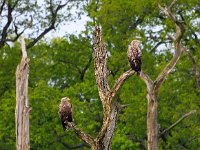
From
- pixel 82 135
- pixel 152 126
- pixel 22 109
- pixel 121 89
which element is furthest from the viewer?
pixel 121 89

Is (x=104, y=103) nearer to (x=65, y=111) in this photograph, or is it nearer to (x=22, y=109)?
(x=65, y=111)

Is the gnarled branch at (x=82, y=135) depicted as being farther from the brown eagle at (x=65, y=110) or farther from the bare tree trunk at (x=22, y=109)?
the bare tree trunk at (x=22, y=109)

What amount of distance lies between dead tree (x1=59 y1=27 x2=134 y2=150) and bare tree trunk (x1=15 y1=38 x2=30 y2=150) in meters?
7.56

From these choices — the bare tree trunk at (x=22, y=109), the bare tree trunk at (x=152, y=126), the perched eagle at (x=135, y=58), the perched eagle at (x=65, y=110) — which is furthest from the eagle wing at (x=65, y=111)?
the bare tree trunk at (x=152, y=126)

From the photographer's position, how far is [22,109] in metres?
15.9

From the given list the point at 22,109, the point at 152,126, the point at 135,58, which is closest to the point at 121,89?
the point at 152,126

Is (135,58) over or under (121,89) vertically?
under

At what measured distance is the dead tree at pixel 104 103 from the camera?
8.26 meters

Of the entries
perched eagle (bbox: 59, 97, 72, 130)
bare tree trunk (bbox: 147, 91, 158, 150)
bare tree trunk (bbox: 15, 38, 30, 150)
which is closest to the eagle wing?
perched eagle (bbox: 59, 97, 72, 130)

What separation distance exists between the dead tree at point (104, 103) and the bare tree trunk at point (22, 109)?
7.56 metres

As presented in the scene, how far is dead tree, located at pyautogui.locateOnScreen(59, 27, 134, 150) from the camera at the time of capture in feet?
27.1

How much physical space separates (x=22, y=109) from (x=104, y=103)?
771 centimetres

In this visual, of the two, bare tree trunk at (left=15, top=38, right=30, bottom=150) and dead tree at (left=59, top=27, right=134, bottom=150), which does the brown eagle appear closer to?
dead tree at (left=59, top=27, right=134, bottom=150)

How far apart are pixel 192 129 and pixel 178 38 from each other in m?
5.48
